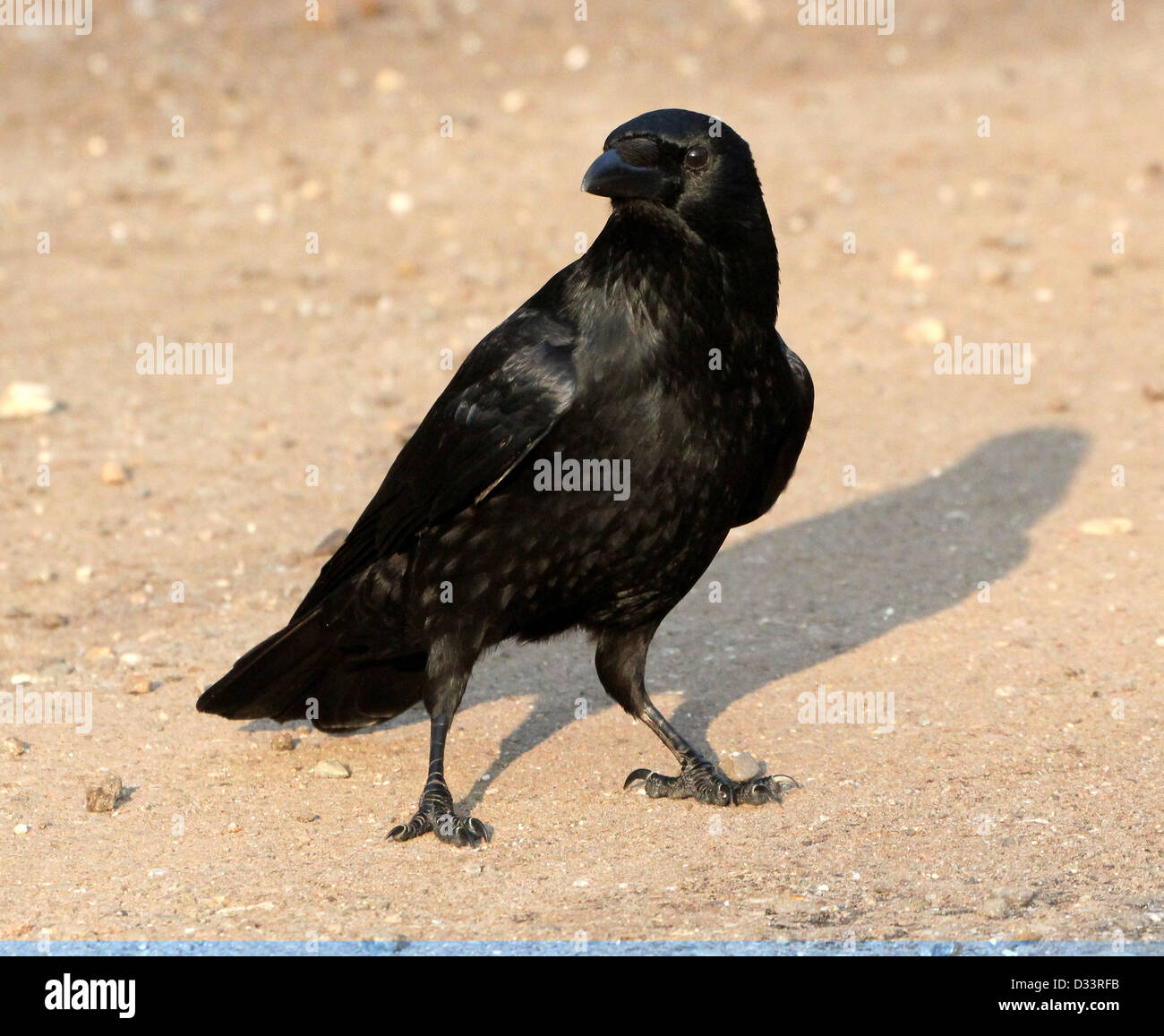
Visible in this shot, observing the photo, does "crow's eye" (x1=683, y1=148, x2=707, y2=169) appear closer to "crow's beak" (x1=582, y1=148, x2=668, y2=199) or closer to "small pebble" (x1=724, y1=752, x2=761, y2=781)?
"crow's beak" (x1=582, y1=148, x2=668, y2=199)

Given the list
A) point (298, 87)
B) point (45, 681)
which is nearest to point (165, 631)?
point (45, 681)

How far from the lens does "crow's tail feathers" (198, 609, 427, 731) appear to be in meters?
5.39

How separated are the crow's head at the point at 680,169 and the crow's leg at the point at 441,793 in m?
1.46

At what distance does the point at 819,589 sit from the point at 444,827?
2.54 m

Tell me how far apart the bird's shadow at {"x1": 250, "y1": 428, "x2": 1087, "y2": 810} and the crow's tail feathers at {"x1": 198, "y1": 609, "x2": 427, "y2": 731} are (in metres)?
0.40

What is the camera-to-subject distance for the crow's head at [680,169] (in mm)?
4453

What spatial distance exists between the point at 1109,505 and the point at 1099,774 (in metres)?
2.67

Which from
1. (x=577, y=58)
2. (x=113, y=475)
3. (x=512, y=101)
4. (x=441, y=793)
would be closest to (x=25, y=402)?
(x=113, y=475)

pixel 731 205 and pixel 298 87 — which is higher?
pixel 298 87

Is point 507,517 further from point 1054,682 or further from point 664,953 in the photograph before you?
point 1054,682

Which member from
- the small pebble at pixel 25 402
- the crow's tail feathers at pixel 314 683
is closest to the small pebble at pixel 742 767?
the crow's tail feathers at pixel 314 683

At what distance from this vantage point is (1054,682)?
5871 mm

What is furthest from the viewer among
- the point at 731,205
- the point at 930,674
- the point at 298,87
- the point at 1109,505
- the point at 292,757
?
the point at 298,87

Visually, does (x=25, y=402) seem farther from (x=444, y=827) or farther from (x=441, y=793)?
(x=444, y=827)
